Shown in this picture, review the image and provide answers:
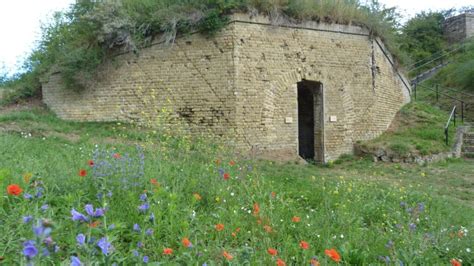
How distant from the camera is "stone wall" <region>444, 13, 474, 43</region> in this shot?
2714 cm

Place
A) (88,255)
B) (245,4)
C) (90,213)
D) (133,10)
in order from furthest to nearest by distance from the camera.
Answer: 1. (133,10)
2. (245,4)
3. (90,213)
4. (88,255)

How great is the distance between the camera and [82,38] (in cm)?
1217

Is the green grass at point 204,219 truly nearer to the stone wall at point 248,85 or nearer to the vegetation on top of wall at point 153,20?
the stone wall at point 248,85

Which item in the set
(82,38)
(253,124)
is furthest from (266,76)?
(82,38)

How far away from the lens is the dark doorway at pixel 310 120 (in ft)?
38.9

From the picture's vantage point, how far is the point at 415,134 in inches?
523

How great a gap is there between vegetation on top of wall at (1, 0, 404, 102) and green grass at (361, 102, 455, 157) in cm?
354

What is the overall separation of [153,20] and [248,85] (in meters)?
3.32

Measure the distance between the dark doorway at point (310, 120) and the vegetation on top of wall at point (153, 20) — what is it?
7.49ft

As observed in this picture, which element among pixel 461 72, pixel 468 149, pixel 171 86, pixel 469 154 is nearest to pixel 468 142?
pixel 468 149

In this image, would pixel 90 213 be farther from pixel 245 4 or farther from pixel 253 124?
pixel 245 4

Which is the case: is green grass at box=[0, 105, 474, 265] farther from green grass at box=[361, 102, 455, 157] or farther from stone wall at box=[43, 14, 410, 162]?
green grass at box=[361, 102, 455, 157]

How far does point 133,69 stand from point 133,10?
1751 mm

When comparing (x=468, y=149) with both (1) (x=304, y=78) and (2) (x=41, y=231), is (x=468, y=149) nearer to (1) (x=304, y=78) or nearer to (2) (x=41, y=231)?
(1) (x=304, y=78)
